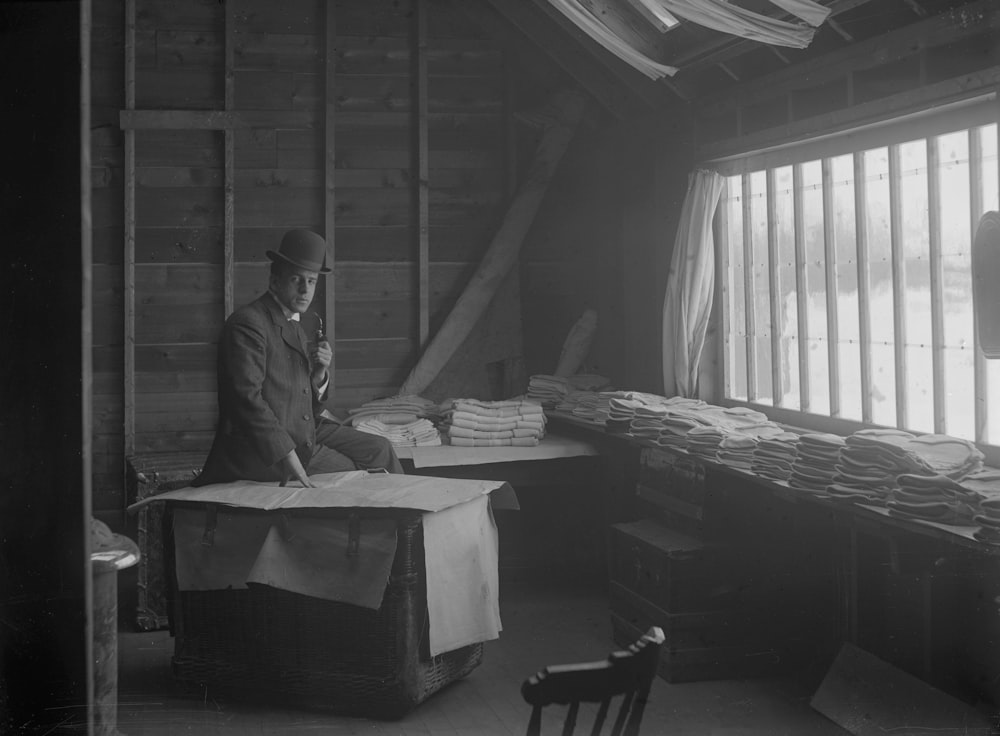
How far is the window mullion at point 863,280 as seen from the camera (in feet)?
17.3

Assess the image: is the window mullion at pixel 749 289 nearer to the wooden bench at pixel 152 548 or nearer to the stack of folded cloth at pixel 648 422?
the stack of folded cloth at pixel 648 422

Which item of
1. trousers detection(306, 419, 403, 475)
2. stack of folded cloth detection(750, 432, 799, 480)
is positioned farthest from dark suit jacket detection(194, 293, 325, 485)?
stack of folded cloth detection(750, 432, 799, 480)

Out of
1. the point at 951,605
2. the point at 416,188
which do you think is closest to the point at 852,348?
the point at 951,605

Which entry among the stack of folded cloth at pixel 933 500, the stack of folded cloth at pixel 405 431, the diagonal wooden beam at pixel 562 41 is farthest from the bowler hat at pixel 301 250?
the stack of folded cloth at pixel 933 500

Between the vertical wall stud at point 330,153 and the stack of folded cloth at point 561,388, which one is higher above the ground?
the vertical wall stud at point 330,153

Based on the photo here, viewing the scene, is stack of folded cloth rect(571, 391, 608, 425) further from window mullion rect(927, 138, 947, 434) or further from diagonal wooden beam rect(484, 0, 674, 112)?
window mullion rect(927, 138, 947, 434)

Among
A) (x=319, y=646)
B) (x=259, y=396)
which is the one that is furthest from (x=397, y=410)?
(x=319, y=646)

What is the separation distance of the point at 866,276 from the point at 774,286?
86 centimetres

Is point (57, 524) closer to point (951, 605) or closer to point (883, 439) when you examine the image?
point (883, 439)

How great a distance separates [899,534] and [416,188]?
4.66m

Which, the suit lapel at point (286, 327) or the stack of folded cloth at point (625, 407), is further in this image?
the stack of folded cloth at point (625, 407)

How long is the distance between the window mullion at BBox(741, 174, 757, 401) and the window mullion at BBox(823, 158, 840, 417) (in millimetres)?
812

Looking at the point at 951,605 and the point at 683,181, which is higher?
the point at 683,181

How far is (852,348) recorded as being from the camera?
5.44 m
